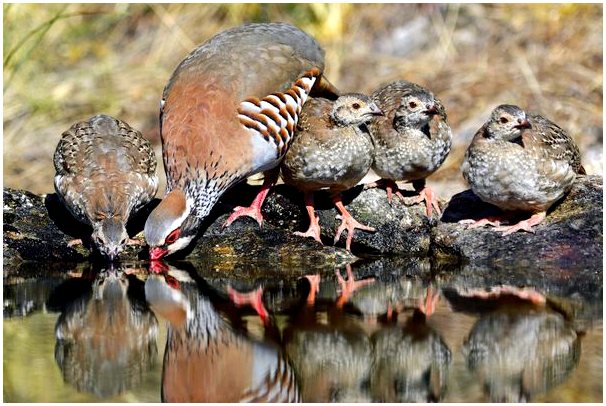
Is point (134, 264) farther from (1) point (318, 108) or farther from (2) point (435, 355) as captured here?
(2) point (435, 355)

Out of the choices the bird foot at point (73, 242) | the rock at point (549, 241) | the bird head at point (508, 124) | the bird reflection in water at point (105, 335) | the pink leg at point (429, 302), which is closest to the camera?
the bird reflection in water at point (105, 335)

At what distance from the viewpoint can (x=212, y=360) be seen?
6.55 m

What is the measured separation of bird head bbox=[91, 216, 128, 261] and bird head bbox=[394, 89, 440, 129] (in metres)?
2.53

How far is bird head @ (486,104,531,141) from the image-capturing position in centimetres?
871

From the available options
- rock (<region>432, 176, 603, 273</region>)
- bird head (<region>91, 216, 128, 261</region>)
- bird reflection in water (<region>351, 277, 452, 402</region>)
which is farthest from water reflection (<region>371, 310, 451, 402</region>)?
bird head (<region>91, 216, 128, 261</region>)

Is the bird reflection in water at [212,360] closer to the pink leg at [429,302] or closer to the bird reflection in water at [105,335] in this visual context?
the bird reflection in water at [105,335]

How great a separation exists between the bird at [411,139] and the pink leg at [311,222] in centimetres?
63

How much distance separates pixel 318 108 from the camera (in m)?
9.57

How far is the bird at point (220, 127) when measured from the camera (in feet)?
29.2

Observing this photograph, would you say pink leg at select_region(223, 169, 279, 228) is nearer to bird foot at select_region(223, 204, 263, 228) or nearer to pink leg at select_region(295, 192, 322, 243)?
bird foot at select_region(223, 204, 263, 228)

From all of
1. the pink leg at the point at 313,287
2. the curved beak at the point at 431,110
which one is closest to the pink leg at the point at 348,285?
the pink leg at the point at 313,287

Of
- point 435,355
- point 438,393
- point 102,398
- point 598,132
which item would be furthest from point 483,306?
point 598,132

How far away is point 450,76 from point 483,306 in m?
8.47

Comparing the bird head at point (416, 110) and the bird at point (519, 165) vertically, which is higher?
the bird head at point (416, 110)
